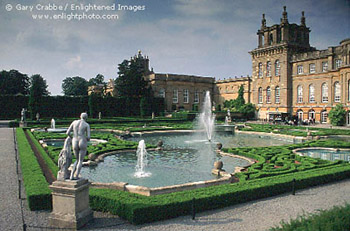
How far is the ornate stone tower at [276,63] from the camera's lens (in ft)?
140

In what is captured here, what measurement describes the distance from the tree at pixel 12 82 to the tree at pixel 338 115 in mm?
61056

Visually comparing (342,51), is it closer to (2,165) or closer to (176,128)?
(176,128)

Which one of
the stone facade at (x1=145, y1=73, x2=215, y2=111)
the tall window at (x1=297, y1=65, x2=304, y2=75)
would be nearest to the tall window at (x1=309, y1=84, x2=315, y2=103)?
the tall window at (x1=297, y1=65, x2=304, y2=75)

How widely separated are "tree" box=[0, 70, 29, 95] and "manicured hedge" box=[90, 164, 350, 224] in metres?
63.9

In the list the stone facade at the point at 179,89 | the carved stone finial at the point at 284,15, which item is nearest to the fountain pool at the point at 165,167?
the carved stone finial at the point at 284,15

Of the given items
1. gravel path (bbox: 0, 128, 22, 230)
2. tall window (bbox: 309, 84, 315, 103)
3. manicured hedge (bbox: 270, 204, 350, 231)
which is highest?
tall window (bbox: 309, 84, 315, 103)

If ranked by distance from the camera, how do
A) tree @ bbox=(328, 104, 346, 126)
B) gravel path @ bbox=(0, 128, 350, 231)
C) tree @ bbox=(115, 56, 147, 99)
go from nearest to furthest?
1. gravel path @ bbox=(0, 128, 350, 231)
2. tree @ bbox=(328, 104, 346, 126)
3. tree @ bbox=(115, 56, 147, 99)

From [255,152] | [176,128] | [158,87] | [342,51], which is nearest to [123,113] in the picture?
[158,87]

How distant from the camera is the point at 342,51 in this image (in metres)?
36.4

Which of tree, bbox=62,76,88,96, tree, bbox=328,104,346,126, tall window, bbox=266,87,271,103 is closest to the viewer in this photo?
tree, bbox=328,104,346,126

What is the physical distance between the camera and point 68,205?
244 inches

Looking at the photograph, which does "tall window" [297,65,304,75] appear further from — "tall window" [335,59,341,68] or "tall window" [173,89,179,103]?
"tall window" [173,89,179,103]

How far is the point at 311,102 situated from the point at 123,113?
96.4 ft

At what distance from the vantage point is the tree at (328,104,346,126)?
33.8 m
